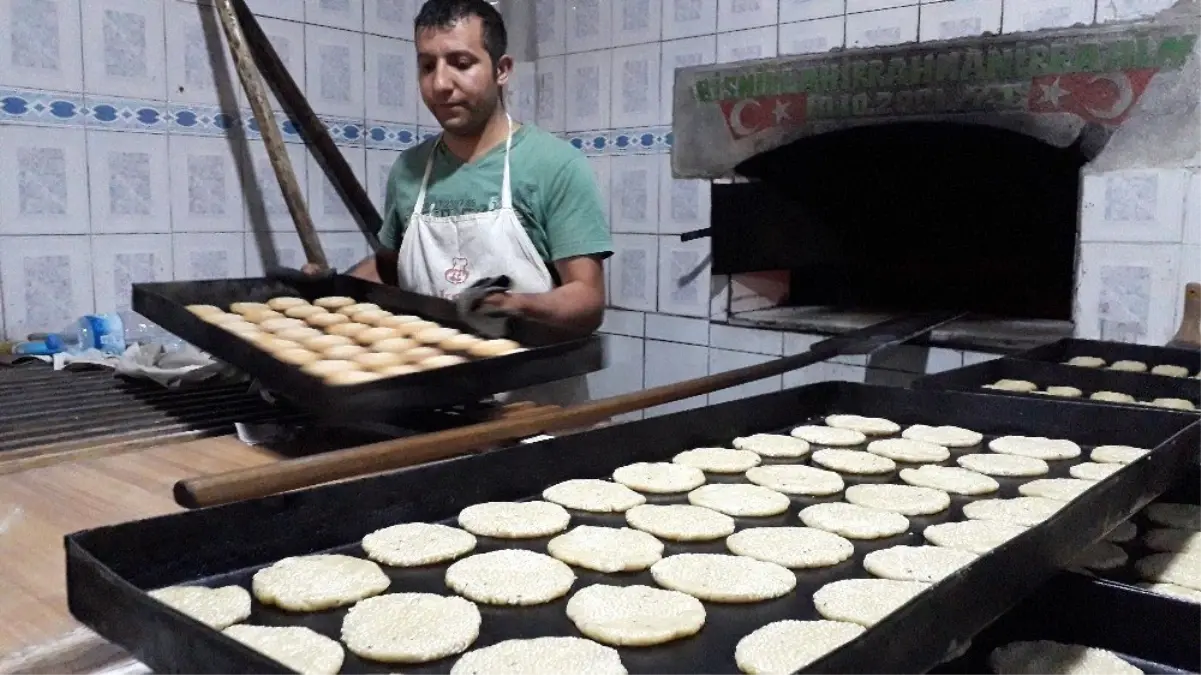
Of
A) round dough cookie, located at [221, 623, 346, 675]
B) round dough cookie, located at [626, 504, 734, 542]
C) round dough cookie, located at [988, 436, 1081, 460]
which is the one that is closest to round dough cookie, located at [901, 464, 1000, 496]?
round dough cookie, located at [988, 436, 1081, 460]

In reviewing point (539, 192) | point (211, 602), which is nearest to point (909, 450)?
point (211, 602)

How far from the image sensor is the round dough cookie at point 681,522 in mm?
1163

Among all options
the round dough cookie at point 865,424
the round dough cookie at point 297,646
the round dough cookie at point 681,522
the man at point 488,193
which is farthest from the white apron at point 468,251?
the round dough cookie at point 297,646

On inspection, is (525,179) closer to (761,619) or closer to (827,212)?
(827,212)

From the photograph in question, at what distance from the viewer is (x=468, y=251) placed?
2.36 metres

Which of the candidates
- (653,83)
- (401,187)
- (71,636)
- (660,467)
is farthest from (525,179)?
(71,636)

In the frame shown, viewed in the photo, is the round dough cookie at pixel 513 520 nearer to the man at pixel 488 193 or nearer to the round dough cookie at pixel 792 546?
the round dough cookie at pixel 792 546

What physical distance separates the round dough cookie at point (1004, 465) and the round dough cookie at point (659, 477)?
0.43m

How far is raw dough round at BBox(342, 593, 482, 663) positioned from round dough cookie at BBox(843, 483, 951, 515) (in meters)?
0.60

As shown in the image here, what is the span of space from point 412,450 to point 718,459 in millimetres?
525

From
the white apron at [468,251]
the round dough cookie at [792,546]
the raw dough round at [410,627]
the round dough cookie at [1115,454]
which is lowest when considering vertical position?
the raw dough round at [410,627]

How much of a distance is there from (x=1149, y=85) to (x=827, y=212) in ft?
3.50

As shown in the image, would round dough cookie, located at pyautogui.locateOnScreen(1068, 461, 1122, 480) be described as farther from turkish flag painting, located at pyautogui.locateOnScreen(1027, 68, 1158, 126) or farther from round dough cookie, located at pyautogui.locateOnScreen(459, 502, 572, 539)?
turkish flag painting, located at pyautogui.locateOnScreen(1027, 68, 1158, 126)

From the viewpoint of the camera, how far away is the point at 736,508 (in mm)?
1253
